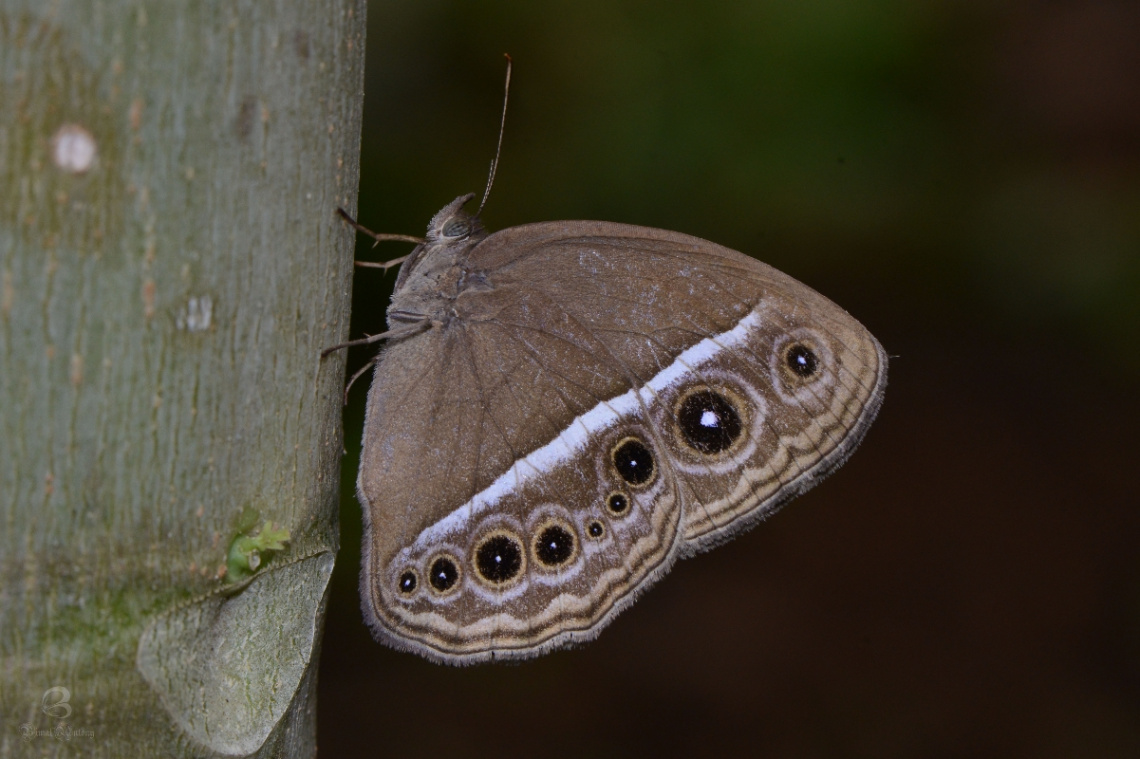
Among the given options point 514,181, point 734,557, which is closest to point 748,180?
point 514,181

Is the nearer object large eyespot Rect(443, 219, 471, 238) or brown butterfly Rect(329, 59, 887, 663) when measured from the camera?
brown butterfly Rect(329, 59, 887, 663)

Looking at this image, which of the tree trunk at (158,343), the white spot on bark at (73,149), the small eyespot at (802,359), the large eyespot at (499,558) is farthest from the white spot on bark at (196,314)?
the small eyespot at (802,359)

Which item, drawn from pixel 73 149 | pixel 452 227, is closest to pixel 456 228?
pixel 452 227

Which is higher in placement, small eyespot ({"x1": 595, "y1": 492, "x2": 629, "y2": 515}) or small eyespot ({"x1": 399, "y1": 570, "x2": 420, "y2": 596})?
small eyespot ({"x1": 595, "y1": 492, "x2": 629, "y2": 515})

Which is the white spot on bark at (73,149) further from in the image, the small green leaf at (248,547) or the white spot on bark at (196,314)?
the small green leaf at (248,547)

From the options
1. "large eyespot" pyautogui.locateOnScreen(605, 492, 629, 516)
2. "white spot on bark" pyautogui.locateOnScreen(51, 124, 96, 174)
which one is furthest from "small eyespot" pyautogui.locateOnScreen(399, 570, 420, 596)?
"white spot on bark" pyautogui.locateOnScreen(51, 124, 96, 174)

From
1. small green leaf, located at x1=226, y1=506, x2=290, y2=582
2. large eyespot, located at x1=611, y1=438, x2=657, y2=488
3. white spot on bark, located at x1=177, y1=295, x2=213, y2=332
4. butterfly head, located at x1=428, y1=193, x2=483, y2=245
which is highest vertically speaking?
white spot on bark, located at x1=177, y1=295, x2=213, y2=332

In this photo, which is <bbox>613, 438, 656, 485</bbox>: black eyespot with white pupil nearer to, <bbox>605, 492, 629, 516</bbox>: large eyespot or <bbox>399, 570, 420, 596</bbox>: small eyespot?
<bbox>605, 492, 629, 516</bbox>: large eyespot

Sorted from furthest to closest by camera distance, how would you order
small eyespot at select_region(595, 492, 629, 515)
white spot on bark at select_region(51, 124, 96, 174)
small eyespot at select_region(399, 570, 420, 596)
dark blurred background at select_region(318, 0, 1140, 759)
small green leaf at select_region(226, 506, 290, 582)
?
dark blurred background at select_region(318, 0, 1140, 759) → small eyespot at select_region(595, 492, 629, 515) → small eyespot at select_region(399, 570, 420, 596) → small green leaf at select_region(226, 506, 290, 582) → white spot on bark at select_region(51, 124, 96, 174)

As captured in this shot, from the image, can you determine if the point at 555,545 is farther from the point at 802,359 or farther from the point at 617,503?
the point at 802,359
